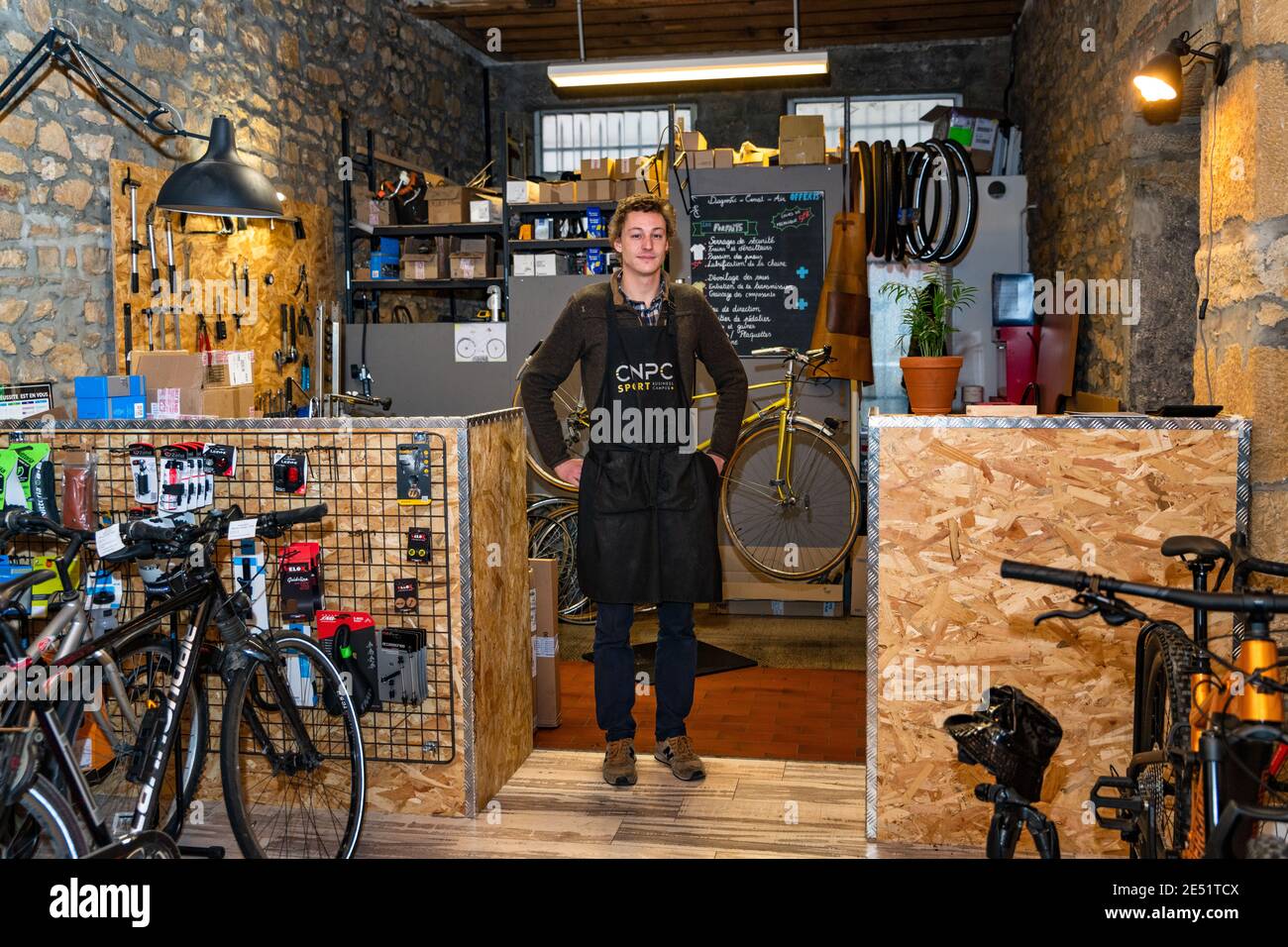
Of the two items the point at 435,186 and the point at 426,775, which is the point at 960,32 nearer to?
the point at 435,186

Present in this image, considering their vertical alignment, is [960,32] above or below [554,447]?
above

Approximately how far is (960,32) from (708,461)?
6.61 meters

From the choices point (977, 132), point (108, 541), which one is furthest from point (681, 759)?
point (977, 132)

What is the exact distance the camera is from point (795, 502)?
19.7ft

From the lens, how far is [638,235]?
3.44 metres

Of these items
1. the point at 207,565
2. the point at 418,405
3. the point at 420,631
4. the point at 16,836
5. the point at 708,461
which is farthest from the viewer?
the point at 418,405

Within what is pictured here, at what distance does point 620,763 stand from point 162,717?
55.6 inches

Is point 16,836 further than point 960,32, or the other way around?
point 960,32

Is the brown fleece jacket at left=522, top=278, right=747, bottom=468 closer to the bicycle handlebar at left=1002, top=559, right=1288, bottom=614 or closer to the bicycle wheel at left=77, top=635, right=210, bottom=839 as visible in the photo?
the bicycle wheel at left=77, top=635, right=210, bottom=839

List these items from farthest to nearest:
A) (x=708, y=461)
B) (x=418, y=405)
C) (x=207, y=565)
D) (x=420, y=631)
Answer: (x=418, y=405)
(x=708, y=461)
(x=420, y=631)
(x=207, y=565)

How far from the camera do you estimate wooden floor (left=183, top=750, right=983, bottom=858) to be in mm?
3064

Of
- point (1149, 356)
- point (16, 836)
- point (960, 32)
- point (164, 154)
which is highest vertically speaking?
point (960, 32)

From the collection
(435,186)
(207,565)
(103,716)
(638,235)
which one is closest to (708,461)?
(638,235)

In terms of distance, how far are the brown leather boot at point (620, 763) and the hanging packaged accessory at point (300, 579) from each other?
39.0 inches
